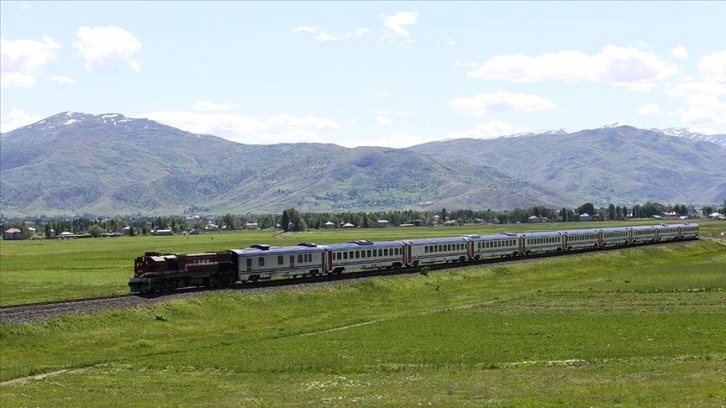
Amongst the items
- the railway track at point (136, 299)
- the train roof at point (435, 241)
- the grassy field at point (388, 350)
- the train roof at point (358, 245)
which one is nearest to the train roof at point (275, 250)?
the train roof at point (358, 245)

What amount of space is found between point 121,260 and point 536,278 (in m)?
75.9

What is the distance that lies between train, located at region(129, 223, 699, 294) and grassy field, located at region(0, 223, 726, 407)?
19.7 feet

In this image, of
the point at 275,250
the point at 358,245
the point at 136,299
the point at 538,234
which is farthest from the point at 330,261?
the point at 538,234

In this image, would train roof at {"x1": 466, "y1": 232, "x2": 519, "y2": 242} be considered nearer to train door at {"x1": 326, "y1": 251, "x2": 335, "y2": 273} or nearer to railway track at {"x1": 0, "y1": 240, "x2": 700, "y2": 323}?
railway track at {"x1": 0, "y1": 240, "x2": 700, "y2": 323}

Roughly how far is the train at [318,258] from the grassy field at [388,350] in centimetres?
600

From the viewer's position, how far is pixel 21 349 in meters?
48.5

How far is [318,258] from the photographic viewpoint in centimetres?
7900

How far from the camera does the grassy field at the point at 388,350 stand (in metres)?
32.4

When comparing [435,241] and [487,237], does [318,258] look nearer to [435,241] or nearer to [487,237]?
[435,241]

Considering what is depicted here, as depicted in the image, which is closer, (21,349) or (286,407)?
(286,407)

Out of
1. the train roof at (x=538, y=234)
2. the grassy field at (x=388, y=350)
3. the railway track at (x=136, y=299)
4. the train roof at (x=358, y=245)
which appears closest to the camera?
the grassy field at (x=388, y=350)

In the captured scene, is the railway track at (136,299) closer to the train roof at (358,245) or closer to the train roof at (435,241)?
the train roof at (358,245)

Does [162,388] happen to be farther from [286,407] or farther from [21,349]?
[21,349]

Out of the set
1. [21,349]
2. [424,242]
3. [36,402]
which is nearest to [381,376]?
[36,402]
